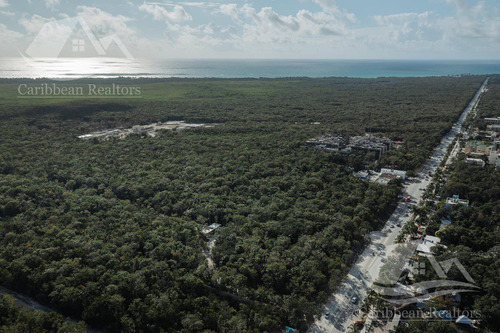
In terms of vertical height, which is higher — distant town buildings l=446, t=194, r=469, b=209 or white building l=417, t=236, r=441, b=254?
distant town buildings l=446, t=194, r=469, b=209

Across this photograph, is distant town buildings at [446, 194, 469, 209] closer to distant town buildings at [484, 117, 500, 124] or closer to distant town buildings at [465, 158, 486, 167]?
distant town buildings at [465, 158, 486, 167]

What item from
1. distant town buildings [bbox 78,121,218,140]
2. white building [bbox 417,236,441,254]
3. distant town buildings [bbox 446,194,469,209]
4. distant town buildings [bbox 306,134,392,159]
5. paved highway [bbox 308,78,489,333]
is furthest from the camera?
distant town buildings [bbox 78,121,218,140]

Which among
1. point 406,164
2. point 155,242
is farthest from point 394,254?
point 406,164

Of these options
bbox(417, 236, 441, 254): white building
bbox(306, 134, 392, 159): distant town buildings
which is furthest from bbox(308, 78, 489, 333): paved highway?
bbox(306, 134, 392, 159): distant town buildings

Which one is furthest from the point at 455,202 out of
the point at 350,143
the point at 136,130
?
the point at 136,130

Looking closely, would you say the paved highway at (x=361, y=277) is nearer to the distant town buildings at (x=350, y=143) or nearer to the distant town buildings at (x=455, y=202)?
the distant town buildings at (x=455, y=202)

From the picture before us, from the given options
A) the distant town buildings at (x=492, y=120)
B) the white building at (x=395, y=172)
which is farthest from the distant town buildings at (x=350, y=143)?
the distant town buildings at (x=492, y=120)

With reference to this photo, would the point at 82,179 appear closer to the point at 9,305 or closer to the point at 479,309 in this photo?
the point at 9,305

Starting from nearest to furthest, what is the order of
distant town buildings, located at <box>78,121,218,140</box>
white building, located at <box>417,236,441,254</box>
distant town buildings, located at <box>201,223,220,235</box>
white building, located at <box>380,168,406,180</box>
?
1. white building, located at <box>417,236,441,254</box>
2. distant town buildings, located at <box>201,223,220,235</box>
3. white building, located at <box>380,168,406,180</box>
4. distant town buildings, located at <box>78,121,218,140</box>
